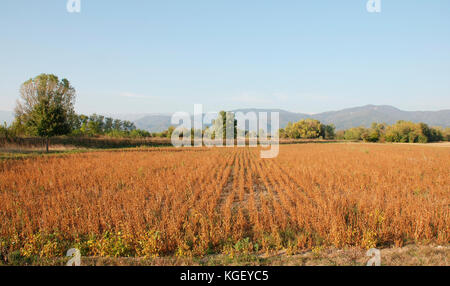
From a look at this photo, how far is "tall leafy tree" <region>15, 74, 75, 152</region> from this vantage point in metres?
29.8

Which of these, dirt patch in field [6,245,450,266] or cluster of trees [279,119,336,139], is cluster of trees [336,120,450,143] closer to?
cluster of trees [279,119,336,139]

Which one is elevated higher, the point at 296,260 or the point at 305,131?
the point at 305,131

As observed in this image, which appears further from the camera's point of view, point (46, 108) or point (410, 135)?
point (410, 135)

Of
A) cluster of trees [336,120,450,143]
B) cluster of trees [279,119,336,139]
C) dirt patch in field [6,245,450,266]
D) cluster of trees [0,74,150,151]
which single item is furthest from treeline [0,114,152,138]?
cluster of trees [336,120,450,143]

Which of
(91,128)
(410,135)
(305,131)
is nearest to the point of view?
(91,128)

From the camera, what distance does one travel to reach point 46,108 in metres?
30.3

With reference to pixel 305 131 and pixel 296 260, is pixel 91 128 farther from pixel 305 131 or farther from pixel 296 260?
pixel 305 131

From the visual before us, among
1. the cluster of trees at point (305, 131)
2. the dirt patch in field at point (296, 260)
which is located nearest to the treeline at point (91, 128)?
the dirt patch in field at point (296, 260)

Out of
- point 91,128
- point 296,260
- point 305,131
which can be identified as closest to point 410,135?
point 305,131

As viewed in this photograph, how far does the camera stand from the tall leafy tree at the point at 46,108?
1172 inches
